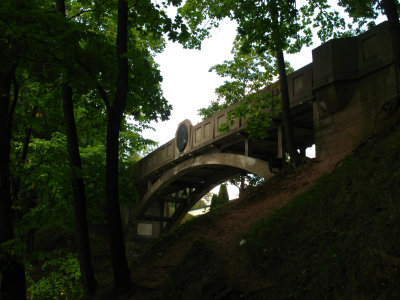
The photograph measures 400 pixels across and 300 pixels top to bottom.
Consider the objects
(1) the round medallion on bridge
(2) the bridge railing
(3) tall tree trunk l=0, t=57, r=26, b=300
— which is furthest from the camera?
(1) the round medallion on bridge

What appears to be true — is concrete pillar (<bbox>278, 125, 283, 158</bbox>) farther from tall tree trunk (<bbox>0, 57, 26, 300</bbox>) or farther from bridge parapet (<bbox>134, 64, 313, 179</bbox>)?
tall tree trunk (<bbox>0, 57, 26, 300</bbox>)

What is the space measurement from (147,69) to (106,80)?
37.5 inches

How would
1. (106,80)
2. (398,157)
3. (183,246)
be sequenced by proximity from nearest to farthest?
(398,157) < (106,80) < (183,246)

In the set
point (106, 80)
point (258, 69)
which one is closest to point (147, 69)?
point (106, 80)

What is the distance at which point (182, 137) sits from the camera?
2020cm

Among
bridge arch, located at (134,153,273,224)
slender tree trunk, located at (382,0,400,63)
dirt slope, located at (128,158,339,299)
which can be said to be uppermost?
slender tree trunk, located at (382,0,400,63)

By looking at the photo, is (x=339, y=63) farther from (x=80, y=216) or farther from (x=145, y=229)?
(x=145, y=229)

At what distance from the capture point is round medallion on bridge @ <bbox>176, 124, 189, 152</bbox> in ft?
64.8

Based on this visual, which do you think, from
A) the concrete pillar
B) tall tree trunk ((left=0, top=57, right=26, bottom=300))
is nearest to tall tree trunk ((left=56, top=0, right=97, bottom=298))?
tall tree trunk ((left=0, top=57, right=26, bottom=300))

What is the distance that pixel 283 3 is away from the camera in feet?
32.0

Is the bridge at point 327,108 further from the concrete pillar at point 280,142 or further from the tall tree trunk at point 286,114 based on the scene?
the tall tree trunk at point 286,114

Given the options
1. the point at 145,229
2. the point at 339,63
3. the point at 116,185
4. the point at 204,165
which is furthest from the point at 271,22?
the point at 145,229

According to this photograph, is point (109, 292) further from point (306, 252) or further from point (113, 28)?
point (113, 28)

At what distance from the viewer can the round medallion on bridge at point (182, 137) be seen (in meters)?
19.7
